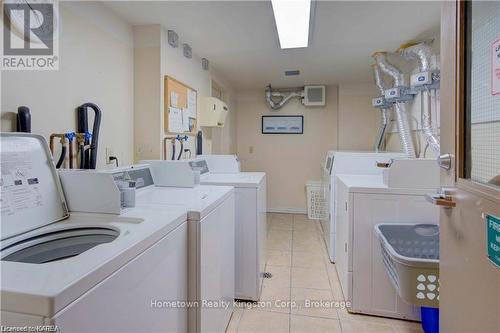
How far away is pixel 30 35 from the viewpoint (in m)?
1.39

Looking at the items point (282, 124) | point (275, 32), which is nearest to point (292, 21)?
point (275, 32)

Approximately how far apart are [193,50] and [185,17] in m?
0.70

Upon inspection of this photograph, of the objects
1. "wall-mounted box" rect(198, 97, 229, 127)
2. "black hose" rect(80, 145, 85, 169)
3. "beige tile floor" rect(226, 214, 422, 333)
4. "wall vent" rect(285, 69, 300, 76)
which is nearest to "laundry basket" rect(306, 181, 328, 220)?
"beige tile floor" rect(226, 214, 422, 333)

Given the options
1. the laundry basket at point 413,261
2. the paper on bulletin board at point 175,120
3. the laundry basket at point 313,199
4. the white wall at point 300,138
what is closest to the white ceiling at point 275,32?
the paper on bulletin board at point 175,120

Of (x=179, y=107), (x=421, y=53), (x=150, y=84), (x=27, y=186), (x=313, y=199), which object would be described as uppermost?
(x=421, y=53)

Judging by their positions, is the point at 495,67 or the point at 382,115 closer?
the point at 495,67

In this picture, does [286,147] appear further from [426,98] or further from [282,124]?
[426,98]

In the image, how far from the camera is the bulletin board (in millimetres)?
2336

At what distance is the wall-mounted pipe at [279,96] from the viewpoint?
4555 millimetres

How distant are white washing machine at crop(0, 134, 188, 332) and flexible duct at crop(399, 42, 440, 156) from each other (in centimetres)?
212

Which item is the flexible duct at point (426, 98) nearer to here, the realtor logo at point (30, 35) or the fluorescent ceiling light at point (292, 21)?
the fluorescent ceiling light at point (292, 21)

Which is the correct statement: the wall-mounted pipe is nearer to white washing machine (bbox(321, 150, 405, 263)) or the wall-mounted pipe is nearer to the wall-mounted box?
the wall-mounted box

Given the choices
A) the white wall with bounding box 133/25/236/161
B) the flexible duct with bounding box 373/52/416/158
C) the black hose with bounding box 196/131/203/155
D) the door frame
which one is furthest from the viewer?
the black hose with bounding box 196/131/203/155

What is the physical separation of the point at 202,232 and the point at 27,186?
73 cm
